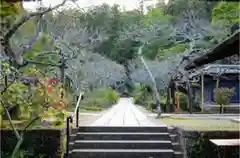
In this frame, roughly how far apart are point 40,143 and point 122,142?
5.59 ft

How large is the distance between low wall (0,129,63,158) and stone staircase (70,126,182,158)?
0.46m

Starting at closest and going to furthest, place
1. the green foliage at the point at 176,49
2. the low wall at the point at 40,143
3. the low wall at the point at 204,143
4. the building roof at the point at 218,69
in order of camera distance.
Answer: the low wall at the point at 204,143 < the low wall at the point at 40,143 < the building roof at the point at 218,69 < the green foliage at the point at 176,49

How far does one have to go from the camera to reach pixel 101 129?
7.89m

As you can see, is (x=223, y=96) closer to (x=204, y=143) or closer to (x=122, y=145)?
(x=122, y=145)

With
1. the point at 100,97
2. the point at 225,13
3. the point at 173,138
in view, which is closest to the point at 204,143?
the point at 173,138

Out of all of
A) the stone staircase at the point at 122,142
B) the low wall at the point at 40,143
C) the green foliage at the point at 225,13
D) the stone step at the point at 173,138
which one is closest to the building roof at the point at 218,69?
the green foliage at the point at 225,13

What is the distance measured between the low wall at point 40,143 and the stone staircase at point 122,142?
463mm

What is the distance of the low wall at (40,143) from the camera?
21.4 feet

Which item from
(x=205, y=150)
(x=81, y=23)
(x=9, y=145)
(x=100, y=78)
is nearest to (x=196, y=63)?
(x=205, y=150)

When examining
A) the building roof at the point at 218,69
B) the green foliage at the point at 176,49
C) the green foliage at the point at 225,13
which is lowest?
the building roof at the point at 218,69

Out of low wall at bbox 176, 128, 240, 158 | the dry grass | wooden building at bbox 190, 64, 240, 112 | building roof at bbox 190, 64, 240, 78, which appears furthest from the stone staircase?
building roof at bbox 190, 64, 240, 78

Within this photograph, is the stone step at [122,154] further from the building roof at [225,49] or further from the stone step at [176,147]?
the building roof at [225,49]

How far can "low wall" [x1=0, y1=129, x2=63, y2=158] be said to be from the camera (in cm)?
654

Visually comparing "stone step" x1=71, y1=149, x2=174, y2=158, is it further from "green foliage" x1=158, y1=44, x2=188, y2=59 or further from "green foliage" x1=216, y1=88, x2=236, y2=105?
"green foliage" x1=158, y1=44, x2=188, y2=59
